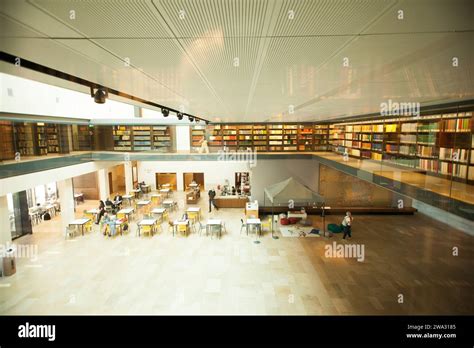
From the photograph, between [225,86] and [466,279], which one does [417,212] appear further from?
[225,86]

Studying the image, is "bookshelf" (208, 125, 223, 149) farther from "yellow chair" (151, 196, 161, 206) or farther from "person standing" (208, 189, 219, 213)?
"yellow chair" (151, 196, 161, 206)

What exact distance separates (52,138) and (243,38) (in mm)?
13755

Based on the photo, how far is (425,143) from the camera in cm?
740

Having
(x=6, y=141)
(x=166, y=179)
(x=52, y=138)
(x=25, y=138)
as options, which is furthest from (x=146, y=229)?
(x=166, y=179)

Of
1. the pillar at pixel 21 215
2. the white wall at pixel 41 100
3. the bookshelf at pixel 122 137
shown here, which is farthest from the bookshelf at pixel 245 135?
the pillar at pixel 21 215

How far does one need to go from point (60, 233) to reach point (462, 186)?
40.9 feet

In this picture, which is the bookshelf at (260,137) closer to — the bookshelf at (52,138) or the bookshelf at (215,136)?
the bookshelf at (215,136)

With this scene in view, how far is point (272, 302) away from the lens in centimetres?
554

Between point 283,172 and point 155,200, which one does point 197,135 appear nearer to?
point 155,200

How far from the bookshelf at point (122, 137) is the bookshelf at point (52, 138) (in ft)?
14.8

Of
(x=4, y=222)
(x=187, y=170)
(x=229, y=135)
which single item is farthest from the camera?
(x=187, y=170)

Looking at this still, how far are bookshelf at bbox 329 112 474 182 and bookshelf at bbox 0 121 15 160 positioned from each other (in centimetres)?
1209

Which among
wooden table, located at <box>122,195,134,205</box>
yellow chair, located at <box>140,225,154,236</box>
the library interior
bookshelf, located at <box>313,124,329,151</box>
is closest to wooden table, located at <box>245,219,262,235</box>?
the library interior

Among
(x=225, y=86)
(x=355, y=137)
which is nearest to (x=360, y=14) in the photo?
(x=225, y=86)
